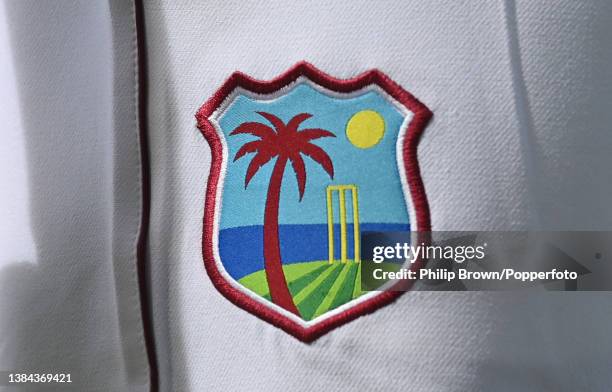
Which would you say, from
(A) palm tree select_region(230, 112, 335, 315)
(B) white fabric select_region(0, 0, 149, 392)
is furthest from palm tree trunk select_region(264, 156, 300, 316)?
→ (B) white fabric select_region(0, 0, 149, 392)

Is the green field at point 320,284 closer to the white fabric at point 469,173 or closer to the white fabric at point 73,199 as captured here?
the white fabric at point 469,173

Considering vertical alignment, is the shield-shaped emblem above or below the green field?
above

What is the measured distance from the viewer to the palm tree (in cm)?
60

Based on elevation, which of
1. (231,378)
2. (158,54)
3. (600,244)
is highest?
(158,54)

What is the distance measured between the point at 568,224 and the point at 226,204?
10.2 inches

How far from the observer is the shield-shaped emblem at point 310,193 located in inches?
23.2

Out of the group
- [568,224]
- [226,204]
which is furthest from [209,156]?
[568,224]

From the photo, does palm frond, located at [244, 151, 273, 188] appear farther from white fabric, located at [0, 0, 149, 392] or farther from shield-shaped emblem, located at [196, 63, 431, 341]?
white fabric, located at [0, 0, 149, 392]

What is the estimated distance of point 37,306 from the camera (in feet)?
2.23

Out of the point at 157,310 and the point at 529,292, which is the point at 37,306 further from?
the point at 529,292

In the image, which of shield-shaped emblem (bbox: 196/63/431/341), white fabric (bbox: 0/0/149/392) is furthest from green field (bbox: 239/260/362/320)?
white fabric (bbox: 0/0/149/392)

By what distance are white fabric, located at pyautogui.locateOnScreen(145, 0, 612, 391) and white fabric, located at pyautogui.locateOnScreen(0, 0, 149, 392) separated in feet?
0.26

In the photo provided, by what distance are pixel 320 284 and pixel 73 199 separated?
0.75 ft

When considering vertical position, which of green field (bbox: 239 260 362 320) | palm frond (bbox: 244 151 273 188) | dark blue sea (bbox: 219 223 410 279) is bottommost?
green field (bbox: 239 260 362 320)
